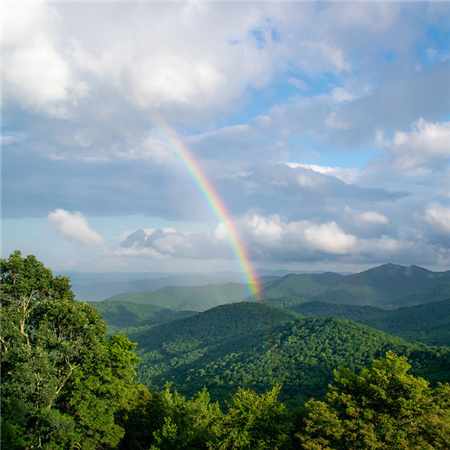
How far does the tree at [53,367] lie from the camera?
2938 cm

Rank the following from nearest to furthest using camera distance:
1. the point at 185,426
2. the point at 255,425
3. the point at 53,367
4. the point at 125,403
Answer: the point at 255,425, the point at 53,367, the point at 185,426, the point at 125,403

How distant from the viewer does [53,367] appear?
31.8 meters

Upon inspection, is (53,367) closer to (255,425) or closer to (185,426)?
(185,426)

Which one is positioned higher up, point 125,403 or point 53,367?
point 53,367

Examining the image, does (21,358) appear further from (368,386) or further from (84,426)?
(368,386)

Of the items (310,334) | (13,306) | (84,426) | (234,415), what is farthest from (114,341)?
(310,334)

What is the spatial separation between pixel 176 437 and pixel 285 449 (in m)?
11.7

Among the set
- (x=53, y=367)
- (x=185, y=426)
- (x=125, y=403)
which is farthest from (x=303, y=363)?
(x=53, y=367)

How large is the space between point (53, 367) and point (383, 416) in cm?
2862

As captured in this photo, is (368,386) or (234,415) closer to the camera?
(368,386)

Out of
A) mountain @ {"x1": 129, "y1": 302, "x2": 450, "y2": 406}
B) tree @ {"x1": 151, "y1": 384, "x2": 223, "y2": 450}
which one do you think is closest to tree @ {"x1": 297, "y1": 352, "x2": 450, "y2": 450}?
tree @ {"x1": 151, "y1": 384, "x2": 223, "y2": 450}

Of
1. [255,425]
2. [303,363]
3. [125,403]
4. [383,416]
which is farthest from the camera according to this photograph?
[303,363]

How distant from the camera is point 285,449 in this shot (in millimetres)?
27797

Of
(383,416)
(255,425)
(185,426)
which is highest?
(383,416)
